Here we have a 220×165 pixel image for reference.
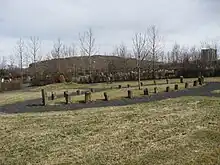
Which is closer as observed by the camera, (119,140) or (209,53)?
(119,140)

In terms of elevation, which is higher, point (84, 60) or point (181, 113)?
point (84, 60)

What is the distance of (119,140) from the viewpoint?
860cm

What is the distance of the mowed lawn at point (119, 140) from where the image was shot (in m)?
7.01

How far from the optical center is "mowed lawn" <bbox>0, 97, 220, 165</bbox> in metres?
7.01

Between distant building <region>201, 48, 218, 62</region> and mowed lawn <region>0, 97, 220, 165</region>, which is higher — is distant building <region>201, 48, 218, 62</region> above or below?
above

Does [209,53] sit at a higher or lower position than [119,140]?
higher

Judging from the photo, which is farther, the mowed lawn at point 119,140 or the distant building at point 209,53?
the distant building at point 209,53

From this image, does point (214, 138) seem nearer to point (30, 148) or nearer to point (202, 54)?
point (30, 148)

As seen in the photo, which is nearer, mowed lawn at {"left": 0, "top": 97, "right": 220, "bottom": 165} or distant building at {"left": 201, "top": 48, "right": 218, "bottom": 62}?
mowed lawn at {"left": 0, "top": 97, "right": 220, "bottom": 165}

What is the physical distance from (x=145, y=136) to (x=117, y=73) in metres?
43.7

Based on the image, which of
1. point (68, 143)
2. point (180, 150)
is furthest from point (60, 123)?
point (180, 150)

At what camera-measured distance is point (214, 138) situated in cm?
809

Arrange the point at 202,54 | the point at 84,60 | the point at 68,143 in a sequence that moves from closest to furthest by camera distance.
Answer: the point at 68,143
the point at 202,54
the point at 84,60

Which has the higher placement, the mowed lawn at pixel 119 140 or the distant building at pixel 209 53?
the distant building at pixel 209 53
